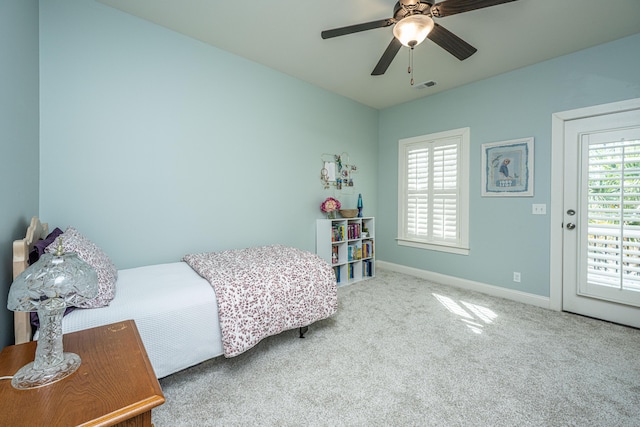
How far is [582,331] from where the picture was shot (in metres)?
2.45

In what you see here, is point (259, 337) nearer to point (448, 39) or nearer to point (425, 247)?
point (448, 39)

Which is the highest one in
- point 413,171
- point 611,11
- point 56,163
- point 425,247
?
point 611,11

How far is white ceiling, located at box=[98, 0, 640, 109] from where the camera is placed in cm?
217

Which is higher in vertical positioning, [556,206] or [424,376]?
[556,206]

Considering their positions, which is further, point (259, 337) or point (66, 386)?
point (259, 337)

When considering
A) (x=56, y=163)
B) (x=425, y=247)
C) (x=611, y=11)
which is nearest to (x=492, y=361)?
(x=425, y=247)

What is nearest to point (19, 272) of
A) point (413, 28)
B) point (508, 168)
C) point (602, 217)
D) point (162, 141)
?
point (162, 141)

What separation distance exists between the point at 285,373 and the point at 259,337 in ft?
0.97

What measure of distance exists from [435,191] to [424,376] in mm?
2717

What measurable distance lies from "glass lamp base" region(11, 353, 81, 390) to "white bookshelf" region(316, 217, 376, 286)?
284 cm

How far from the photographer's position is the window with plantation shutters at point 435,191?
366 cm

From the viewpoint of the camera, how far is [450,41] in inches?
79.0

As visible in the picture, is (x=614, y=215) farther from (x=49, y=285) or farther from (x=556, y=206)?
(x=49, y=285)

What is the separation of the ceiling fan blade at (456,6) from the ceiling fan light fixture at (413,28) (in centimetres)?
8
